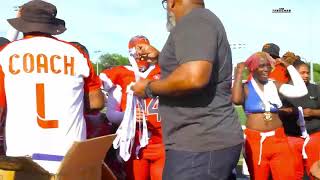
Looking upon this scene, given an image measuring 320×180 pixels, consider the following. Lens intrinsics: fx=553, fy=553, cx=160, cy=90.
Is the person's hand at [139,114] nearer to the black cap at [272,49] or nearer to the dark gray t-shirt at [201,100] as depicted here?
the dark gray t-shirt at [201,100]

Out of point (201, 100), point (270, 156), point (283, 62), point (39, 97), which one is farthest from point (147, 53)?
point (201, 100)

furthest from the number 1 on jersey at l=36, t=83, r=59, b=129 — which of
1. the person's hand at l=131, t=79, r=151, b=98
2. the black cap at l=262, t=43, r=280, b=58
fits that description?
the black cap at l=262, t=43, r=280, b=58

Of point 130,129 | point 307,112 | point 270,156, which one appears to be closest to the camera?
point 130,129

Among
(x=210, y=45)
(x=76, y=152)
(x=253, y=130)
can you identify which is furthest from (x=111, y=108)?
(x=210, y=45)

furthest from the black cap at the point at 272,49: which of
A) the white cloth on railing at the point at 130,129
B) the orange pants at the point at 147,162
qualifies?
the orange pants at the point at 147,162

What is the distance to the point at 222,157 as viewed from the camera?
285 centimetres

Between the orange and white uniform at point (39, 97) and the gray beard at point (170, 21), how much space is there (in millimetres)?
717

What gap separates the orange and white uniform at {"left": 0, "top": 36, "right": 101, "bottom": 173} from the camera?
3.38 m

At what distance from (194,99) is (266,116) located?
115 inches

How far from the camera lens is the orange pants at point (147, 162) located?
16.9 feet

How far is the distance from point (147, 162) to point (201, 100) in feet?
8.04

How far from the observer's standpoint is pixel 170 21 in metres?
3.16

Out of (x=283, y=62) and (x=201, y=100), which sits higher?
(x=283, y=62)

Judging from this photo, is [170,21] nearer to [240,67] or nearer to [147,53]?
[147,53]
